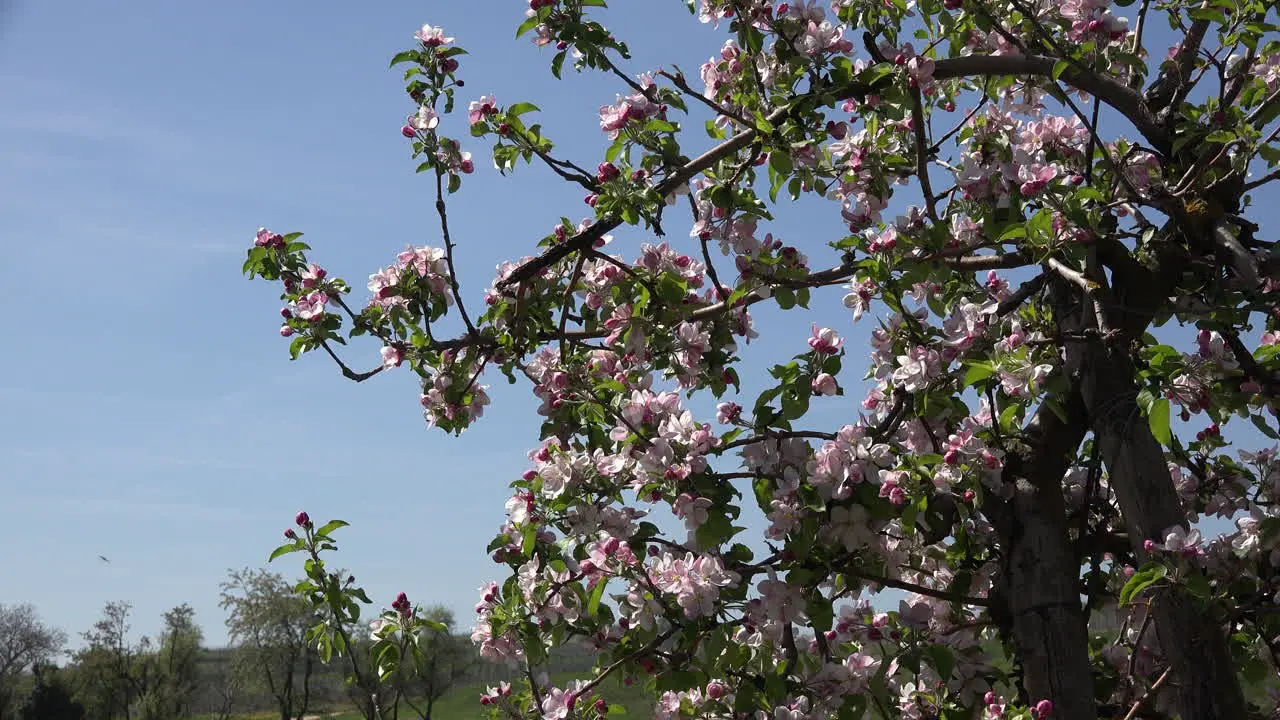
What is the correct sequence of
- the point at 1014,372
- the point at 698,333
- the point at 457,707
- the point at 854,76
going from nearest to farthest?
the point at 1014,372
the point at 854,76
the point at 698,333
the point at 457,707

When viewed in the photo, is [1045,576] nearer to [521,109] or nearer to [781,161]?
[781,161]

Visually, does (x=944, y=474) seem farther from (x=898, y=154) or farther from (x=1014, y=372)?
(x=898, y=154)

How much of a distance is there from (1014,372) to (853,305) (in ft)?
2.32

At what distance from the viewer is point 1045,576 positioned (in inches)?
126

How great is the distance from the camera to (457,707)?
3694 cm

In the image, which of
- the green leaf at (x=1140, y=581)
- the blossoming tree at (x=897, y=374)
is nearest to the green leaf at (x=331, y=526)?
the blossoming tree at (x=897, y=374)

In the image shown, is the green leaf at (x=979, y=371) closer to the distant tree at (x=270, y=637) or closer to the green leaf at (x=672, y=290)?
the green leaf at (x=672, y=290)

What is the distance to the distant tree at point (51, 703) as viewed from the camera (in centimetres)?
3609

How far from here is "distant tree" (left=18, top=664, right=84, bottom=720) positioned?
3609 centimetres

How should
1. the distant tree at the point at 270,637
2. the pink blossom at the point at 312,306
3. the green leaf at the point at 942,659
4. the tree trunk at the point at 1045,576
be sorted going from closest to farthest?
the green leaf at the point at 942,659 → the tree trunk at the point at 1045,576 → the pink blossom at the point at 312,306 → the distant tree at the point at 270,637

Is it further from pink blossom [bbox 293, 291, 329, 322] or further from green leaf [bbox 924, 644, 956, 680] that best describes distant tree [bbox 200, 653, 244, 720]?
green leaf [bbox 924, 644, 956, 680]

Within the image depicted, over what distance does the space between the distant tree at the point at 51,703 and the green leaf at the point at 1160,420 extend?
138 feet

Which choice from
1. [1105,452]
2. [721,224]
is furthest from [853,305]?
[1105,452]

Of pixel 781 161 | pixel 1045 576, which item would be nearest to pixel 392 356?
pixel 781 161
